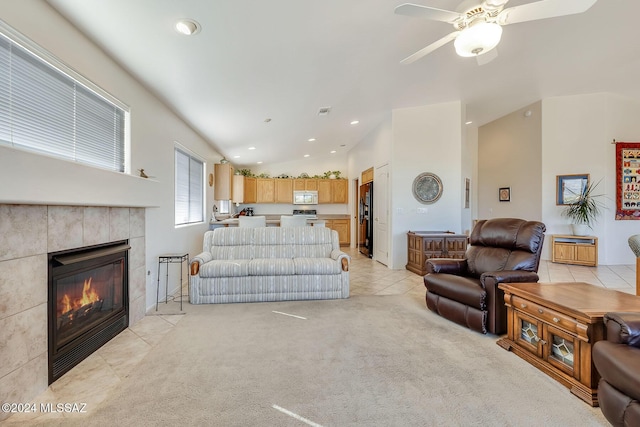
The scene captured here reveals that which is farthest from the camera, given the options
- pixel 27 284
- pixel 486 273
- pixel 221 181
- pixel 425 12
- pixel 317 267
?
pixel 221 181

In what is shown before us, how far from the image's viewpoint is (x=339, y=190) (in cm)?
873

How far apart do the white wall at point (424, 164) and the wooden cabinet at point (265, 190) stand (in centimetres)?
431

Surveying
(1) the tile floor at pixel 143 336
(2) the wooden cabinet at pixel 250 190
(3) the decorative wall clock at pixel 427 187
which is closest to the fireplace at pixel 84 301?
(1) the tile floor at pixel 143 336

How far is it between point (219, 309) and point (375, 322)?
5.99ft

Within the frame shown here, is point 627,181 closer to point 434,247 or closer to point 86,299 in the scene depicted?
point 434,247

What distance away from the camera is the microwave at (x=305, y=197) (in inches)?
338

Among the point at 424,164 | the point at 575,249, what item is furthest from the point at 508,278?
the point at 575,249

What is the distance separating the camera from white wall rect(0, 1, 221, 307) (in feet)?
4.91

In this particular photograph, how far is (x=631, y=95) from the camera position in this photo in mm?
5773

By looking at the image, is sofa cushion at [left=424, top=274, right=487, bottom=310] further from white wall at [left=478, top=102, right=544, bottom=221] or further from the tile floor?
white wall at [left=478, top=102, right=544, bottom=221]

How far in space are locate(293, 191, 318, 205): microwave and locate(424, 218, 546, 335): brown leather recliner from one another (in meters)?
5.68

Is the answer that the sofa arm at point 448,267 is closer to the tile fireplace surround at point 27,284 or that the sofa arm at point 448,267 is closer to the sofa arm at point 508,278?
the sofa arm at point 508,278

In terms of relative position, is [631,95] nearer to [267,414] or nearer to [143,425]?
[267,414]

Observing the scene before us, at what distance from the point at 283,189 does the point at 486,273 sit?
6.72 meters
